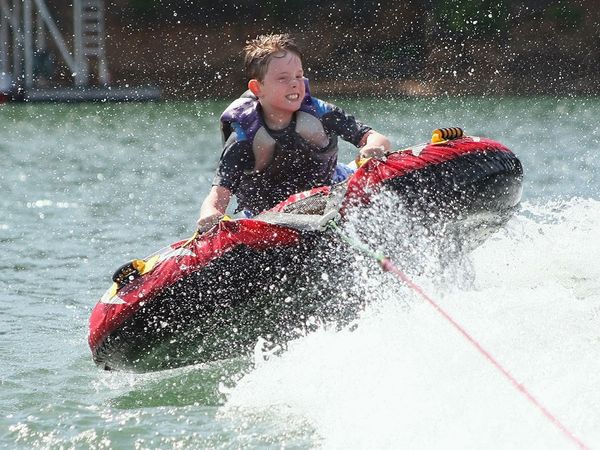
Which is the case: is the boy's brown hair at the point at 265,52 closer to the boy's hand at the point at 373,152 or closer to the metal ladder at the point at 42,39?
the boy's hand at the point at 373,152

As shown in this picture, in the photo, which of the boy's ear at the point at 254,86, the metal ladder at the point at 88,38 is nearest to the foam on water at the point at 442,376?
the boy's ear at the point at 254,86

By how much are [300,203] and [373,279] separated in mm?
393

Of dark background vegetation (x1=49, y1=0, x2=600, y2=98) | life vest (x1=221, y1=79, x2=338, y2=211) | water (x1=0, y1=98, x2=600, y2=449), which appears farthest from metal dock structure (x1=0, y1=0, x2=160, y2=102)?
life vest (x1=221, y1=79, x2=338, y2=211)

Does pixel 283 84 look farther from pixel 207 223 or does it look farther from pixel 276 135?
pixel 207 223

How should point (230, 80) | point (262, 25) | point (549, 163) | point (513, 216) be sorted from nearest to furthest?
point (513, 216)
point (549, 163)
point (230, 80)
point (262, 25)

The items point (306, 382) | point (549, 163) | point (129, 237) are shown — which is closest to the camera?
point (306, 382)

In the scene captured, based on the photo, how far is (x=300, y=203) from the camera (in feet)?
15.7

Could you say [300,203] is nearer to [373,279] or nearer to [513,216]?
[373,279]

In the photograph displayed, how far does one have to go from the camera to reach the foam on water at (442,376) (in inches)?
142

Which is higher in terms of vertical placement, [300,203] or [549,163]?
[300,203]

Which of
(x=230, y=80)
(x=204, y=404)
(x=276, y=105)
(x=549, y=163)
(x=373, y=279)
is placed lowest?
(x=230, y=80)

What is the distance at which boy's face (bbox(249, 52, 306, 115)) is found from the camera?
16.8ft

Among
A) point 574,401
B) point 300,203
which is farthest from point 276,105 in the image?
point 574,401

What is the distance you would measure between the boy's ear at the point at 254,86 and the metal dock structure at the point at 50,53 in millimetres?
19600
